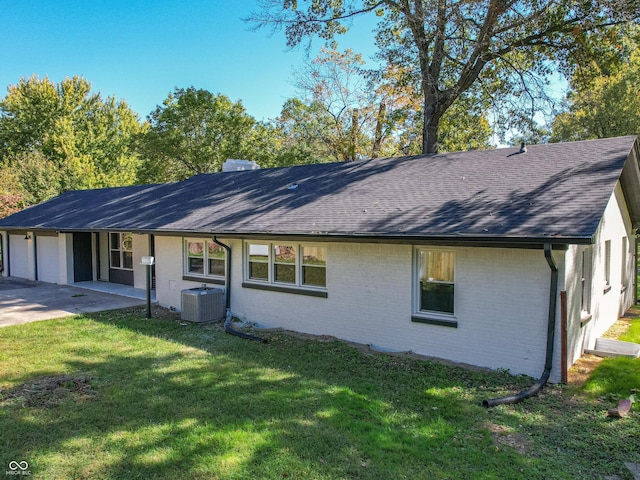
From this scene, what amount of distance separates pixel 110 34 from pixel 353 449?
23509 mm

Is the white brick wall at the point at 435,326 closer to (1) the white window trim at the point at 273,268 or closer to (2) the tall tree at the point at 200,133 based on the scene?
(1) the white window trim at the point at 273,268

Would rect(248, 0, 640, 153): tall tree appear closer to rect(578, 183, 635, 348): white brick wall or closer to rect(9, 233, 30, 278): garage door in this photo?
rect(578, 183, 635, 348): white brick wall

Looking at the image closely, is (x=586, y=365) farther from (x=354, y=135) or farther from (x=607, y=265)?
(x=354, y=135)

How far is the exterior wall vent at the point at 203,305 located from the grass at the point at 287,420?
8.05 ft

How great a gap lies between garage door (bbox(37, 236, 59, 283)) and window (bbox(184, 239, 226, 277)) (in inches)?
331

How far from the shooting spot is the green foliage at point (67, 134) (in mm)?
33938

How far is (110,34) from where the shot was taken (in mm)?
21484

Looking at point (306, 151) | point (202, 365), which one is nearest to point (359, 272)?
point (202, 365)

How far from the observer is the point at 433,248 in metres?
7.84

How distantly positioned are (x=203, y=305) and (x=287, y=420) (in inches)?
231

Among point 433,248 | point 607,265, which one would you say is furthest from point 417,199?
point 607,265

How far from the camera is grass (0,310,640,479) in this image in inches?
163

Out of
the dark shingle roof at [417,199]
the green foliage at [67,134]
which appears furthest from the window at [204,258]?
the green foliage at [67,134]

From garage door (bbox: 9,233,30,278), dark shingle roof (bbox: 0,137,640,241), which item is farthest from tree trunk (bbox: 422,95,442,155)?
garage door (bbox: 9,233,30,278)
